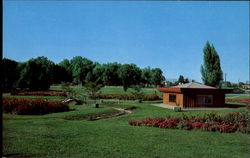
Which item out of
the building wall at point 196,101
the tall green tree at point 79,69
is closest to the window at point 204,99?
the building wall at point 196,101

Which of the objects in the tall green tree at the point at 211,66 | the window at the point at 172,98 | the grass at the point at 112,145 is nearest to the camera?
the grass at the point at 112,145

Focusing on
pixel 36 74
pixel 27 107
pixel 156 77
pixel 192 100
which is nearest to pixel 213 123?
pixel 27 107

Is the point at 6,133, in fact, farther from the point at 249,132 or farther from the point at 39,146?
the point at 249,132

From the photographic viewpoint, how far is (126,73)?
6831 centimetres

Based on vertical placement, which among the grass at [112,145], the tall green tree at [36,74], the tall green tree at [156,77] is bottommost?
the grass at [112,145]

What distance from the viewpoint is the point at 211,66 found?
32.0 meters

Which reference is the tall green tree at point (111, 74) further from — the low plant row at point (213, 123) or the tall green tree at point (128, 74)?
the low plant row at point (213, 123)

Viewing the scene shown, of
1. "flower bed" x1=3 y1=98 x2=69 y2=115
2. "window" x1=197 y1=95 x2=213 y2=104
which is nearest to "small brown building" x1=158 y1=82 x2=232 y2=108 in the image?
"window" x1=197 y1=95 x2=213 y2=104

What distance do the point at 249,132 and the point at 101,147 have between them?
7.26 m

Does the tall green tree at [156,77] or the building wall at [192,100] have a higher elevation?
the tall green tree at [156,77]

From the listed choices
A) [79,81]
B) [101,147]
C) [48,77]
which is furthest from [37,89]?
[101,147]

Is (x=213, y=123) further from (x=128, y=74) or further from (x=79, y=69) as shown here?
(x=128, y=74)

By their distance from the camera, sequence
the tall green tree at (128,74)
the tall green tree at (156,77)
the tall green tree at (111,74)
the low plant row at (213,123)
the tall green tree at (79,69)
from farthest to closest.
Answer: the tall green tree at (156,77) → the tall green tree at (128,74) → the tall green tree at (111,74) → the tall green tree at (79,69) → the low plant row at (213,123)

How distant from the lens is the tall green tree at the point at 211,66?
31859mm
